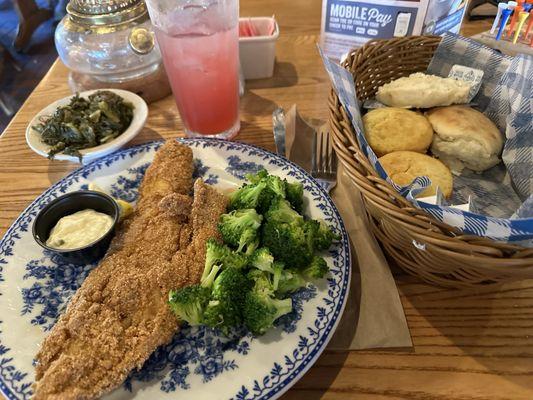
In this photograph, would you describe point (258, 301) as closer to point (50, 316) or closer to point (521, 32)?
point (50, 316)

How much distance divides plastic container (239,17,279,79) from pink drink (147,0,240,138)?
0.94ft

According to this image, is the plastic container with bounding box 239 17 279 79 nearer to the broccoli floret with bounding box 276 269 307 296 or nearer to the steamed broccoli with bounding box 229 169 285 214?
the steamed broccoli with bounding box 229 169 285 214

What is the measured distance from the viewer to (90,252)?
1196 millimetres

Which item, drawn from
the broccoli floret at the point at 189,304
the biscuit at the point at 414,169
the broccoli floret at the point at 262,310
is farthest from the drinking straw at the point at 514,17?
the broccoli floret at the point at 189,304

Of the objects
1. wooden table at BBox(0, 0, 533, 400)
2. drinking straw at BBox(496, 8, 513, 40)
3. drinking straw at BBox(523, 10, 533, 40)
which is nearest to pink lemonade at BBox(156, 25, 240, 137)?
wooden table at BBox(0, 0, 533, 400)

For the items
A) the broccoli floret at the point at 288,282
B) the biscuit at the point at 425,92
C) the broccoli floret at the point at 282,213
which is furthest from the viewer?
the biscuit at the point at 425,92

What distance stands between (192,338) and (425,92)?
1129 mm

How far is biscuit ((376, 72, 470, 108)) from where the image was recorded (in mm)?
1412

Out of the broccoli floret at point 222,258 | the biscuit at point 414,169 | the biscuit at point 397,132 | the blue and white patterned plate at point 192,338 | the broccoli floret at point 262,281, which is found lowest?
the blue and white patterned plate at point 192,338

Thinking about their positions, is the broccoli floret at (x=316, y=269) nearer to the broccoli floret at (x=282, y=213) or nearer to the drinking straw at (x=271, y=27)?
the broccoli floret at (x=282, y=213)

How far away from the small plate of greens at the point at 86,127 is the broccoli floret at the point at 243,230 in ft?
2.08

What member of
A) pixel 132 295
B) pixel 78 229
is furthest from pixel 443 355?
pixel 78 229

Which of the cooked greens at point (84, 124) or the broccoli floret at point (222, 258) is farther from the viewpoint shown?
the cooked greens at point (84, 124)

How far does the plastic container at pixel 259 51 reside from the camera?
185 centimetres
